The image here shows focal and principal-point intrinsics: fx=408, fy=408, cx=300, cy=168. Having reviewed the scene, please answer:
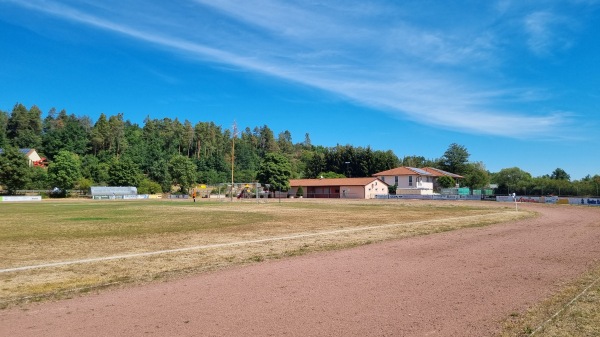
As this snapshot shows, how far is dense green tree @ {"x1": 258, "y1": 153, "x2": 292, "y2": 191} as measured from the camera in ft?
318

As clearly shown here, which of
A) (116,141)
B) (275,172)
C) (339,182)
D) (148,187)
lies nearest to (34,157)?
(116,141)

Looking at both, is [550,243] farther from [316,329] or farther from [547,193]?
[547,193]

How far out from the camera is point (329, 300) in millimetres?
8109

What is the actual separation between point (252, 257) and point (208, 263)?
1660 mm

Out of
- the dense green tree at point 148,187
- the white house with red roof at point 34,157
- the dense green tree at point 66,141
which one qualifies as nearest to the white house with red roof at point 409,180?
the dense green tree at point 148,187

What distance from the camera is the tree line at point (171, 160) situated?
9525 centimetres

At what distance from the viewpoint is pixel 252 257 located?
13.5m

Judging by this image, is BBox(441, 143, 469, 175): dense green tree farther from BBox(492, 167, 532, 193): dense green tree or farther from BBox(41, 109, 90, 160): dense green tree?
BBox(41, 109, 90, 160): dense green tree

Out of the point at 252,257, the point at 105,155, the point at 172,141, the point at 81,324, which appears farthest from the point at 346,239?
the point at 172,141

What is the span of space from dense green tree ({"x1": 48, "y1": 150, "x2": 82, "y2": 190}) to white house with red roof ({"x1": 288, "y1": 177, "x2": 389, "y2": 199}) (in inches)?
2045

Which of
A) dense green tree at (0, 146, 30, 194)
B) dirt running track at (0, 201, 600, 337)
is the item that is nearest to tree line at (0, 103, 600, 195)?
dense green tree at (0, 146, 30, 194)

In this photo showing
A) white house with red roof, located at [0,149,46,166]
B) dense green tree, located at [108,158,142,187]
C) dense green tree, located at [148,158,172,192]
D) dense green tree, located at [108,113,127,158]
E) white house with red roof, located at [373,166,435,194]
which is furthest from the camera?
dense green tree, located at [108,113,127,158]

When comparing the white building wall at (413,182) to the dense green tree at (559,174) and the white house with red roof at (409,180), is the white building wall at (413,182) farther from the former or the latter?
the dense green tree at (559,174)

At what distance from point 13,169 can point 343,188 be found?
7135 cm
